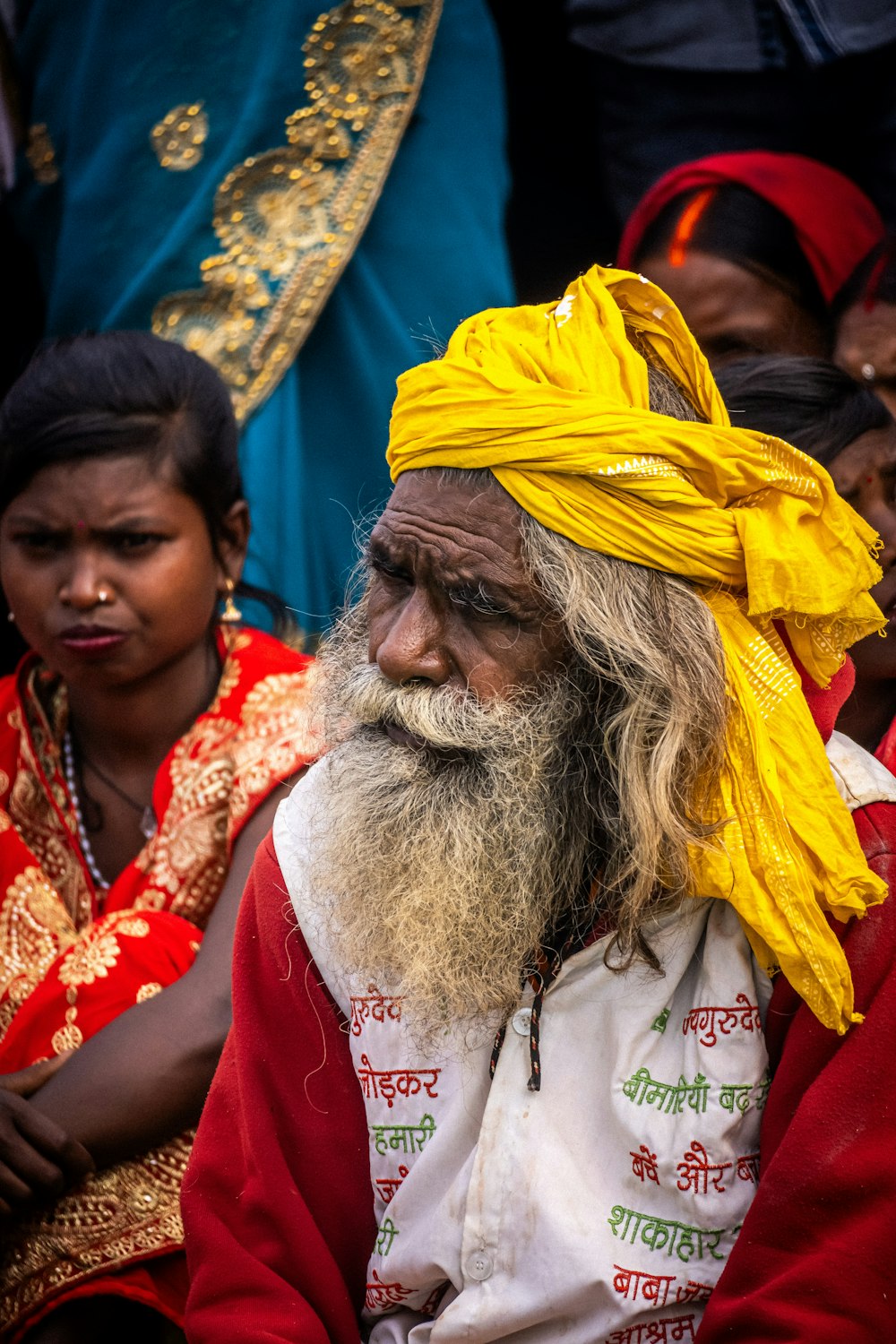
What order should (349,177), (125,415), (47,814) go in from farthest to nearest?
1. (349,177)
2. (47,814)
3. (125,415)

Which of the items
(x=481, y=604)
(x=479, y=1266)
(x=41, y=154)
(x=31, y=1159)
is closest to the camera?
(x=479, y=1266)

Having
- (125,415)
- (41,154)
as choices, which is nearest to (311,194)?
(41,154)

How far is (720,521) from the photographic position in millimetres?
2244

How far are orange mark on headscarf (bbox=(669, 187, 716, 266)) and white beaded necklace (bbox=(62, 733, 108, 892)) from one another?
2254 mm

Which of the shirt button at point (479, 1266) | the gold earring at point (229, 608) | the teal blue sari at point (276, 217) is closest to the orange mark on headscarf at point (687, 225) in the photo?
the teal blue sari at point (276, 217)

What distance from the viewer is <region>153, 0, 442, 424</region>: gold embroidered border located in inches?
171

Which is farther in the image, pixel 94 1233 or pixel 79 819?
pixel 79 819

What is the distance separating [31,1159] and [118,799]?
41.5 inches

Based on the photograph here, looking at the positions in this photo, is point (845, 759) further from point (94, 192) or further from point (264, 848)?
point (94, 192)

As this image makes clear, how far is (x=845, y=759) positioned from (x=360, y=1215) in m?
1.15

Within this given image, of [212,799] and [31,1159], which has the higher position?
[212,799]

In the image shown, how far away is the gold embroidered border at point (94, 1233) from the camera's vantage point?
2768 mm

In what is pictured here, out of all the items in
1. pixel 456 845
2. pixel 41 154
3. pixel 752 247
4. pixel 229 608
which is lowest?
pixel 229 608

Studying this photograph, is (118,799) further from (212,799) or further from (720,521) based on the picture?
(720,521)
